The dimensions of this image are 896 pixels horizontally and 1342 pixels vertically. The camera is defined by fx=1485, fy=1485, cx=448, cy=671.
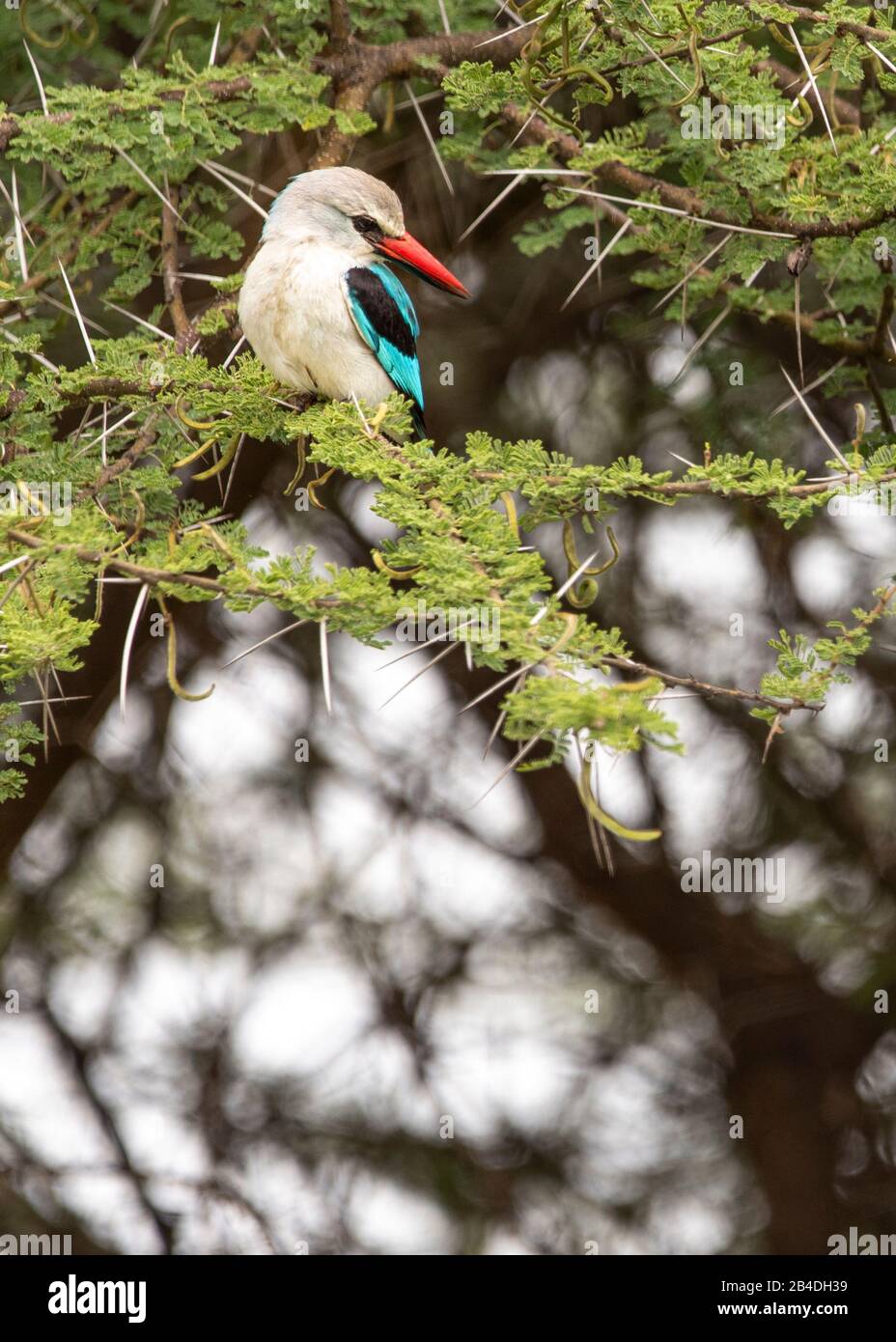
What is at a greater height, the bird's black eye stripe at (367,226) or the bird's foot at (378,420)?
the bird's black eye stripe at (367,226)

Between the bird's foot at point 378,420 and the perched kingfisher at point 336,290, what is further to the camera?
the perched kingfisher at point 336,290

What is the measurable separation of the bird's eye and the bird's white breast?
120mm

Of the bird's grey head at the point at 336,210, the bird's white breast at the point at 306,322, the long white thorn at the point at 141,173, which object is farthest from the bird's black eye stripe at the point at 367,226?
the long white thorn at the point at 141,173

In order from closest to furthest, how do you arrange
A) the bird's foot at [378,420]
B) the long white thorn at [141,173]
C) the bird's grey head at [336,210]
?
the bird's foot at [378,420] → the long white thorn at [141,173] → the bird's grey head at [336,210]

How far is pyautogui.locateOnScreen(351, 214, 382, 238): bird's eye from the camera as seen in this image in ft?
8.77

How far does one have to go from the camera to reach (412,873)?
167 inches

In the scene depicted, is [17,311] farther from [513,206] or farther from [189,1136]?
[189,1136]

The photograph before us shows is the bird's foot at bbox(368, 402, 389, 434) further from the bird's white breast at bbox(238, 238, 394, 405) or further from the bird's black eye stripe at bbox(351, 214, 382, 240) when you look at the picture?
the bird's black eye stripe at bbox(351, 214, 382, 240)

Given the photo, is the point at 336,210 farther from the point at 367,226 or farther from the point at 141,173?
the point at 141,173

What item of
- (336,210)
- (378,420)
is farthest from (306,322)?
(378,420)

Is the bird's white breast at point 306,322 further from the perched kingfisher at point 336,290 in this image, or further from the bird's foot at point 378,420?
the bird's foot at point 378,420

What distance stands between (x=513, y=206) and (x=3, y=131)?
1890 mm

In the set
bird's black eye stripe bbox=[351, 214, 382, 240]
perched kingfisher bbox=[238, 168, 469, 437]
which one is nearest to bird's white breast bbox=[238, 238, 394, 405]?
perched kingfisher bbox=[238, 168, 469, 437]

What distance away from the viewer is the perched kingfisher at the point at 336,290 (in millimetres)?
2438
